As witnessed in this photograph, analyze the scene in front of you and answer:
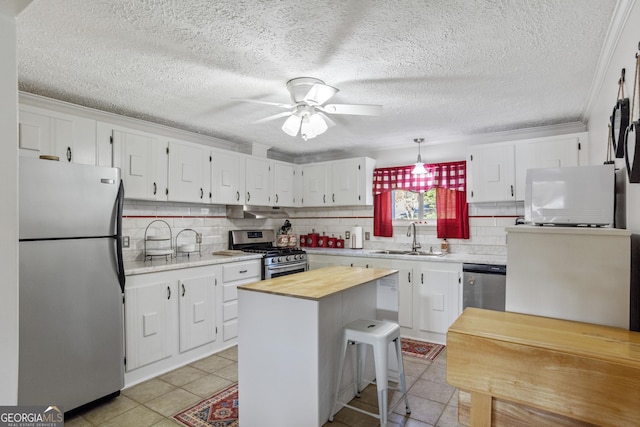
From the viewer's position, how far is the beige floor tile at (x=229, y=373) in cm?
298

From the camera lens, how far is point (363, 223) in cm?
500

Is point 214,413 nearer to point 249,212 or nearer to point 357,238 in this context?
point 249,212

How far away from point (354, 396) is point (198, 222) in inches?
105

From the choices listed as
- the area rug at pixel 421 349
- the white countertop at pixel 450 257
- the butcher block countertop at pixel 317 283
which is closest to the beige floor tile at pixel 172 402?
the butcher block countertop at pixel 317 283

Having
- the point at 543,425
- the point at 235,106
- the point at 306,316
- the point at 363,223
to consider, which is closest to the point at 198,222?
the point at 235,106

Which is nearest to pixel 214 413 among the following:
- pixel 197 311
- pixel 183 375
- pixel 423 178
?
pixel 183 375

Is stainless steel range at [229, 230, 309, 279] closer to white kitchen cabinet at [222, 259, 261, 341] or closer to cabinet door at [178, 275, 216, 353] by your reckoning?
white kitchen cabinet at [222, 259, 261, 341]

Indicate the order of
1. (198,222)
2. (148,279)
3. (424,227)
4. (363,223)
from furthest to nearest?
1. (363,223)
2. (424,227)
3. (198,222)
4. (148,279)

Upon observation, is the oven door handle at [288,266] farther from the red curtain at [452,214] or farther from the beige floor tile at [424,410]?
the beige floor tile at [424,410]

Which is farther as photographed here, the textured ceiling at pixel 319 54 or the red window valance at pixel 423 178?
the red window valance at pixel 423 178

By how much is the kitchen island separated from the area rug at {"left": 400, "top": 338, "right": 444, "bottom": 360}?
150cm

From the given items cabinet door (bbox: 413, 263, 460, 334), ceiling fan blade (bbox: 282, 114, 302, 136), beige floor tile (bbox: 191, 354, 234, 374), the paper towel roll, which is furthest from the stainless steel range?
ceiling fan blade (bbox: 282, 114, 302, 136)

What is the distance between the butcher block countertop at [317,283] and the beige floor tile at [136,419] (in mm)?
1109

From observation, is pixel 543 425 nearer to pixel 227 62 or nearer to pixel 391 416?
pixel 391 416
